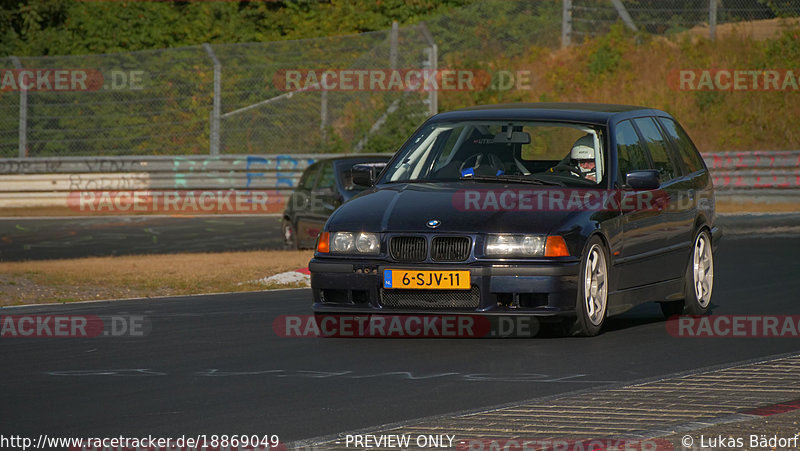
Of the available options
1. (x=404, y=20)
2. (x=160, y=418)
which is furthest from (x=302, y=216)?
(x=404, y=20)

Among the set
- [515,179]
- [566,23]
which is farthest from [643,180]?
[566,23]

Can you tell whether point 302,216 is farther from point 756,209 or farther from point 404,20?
point 404,20

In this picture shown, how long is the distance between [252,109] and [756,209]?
406 inches

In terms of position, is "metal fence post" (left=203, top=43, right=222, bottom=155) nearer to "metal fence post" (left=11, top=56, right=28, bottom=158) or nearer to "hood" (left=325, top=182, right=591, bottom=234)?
"metal fence post" (left=11, top=56, right=28, bottom=158)

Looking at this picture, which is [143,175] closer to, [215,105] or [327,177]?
[215,105]

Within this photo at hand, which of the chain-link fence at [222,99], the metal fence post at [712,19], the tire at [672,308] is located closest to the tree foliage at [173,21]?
Answer: the metal fence post at [712,19]

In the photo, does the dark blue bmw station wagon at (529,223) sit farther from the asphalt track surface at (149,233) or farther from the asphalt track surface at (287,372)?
the asphalt track surface at (149,233)

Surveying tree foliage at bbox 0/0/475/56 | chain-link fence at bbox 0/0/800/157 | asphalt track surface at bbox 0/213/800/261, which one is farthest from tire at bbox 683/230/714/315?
tree foliage at bbox 0/0/475/56

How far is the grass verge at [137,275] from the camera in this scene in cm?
1398

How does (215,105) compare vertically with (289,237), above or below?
above

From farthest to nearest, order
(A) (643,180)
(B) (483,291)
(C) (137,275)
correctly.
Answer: (C) (137,275)
(A) (643,180)
(B) (483,291)

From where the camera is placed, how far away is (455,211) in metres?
9.61

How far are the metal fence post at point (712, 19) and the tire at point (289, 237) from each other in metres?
15.1

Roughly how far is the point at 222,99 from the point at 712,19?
1163cm
